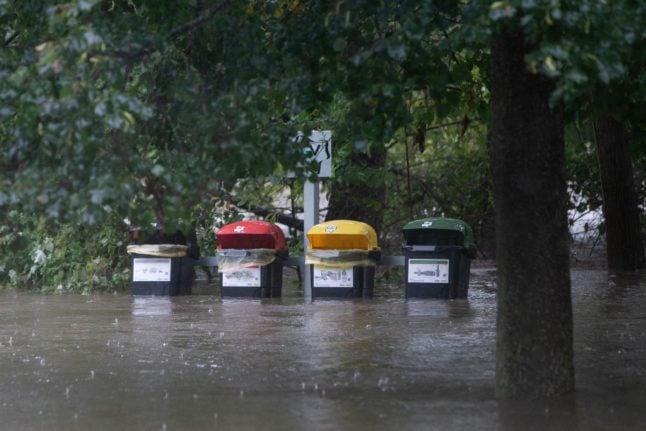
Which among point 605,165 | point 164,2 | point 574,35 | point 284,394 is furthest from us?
point 605,165

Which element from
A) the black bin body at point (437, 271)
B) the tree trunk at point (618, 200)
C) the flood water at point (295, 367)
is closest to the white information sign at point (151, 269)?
the flood water at point (295, 367)

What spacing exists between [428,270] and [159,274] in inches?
138

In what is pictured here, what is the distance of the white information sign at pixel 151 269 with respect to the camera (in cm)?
1478

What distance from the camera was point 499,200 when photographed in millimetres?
7133

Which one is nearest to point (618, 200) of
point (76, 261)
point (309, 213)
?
point (309, 213)

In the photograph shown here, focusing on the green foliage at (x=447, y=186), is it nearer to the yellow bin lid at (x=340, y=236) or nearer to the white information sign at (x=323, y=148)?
the yellow bin lid at (x=340, y=236)

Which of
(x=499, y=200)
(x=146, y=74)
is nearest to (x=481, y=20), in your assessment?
(x=499, y=200)

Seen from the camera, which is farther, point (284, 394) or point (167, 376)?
point (167, 376)

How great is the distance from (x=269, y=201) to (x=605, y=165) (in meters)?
5.07

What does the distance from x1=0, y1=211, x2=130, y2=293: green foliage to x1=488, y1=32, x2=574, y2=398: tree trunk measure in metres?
9.39

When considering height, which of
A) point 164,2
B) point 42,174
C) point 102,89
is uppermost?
point 164,2

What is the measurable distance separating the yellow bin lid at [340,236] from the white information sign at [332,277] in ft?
0.89

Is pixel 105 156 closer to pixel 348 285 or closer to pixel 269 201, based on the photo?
pixel 348 285

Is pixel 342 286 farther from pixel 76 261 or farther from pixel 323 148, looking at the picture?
pixel 76 261
